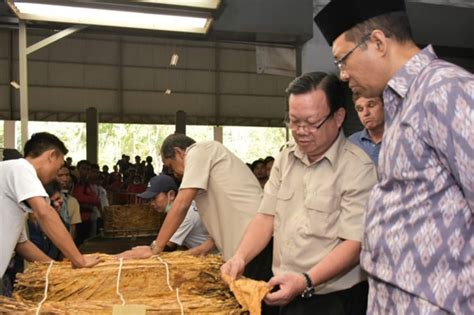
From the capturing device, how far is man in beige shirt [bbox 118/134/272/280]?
2.34 m

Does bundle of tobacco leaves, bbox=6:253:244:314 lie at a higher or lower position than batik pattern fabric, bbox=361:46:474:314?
lower

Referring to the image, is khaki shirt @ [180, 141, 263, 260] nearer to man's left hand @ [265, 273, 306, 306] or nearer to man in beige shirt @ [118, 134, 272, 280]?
man in beige shirt @ [118, 134, 272, 280]

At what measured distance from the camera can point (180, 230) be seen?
293 centimetres

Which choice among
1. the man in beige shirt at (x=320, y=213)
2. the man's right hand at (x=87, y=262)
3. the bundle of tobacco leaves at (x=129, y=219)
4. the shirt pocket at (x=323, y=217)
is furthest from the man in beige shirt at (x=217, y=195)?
the bundle of tobacco leaves at (x=129, y=219)

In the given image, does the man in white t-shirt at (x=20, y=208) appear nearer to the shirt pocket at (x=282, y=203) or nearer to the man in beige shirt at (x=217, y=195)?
the man in beige shirt at (x=217, y=195)

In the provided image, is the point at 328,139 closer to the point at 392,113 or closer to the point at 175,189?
the point at 392,113

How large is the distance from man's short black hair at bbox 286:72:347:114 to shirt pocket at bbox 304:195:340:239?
288 mm

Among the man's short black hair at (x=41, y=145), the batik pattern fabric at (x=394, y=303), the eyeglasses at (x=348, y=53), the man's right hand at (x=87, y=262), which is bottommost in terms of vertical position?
the man's right hand at (x=87, y=262)

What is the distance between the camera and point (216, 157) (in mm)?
2424

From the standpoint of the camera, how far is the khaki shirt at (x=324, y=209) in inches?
57.0

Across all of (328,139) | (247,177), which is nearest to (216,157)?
(247,177)

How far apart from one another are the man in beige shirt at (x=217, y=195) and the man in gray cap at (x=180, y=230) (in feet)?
0.37

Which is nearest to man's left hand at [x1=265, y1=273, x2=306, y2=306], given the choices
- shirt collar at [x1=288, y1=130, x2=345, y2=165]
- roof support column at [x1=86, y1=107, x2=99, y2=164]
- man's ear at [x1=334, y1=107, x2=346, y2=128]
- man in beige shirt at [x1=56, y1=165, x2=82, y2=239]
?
shirt collar at [x1=288, y1=130, x2=345, y2=165]

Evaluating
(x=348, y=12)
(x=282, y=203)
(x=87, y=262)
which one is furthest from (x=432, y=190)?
(x=87, y=262)
